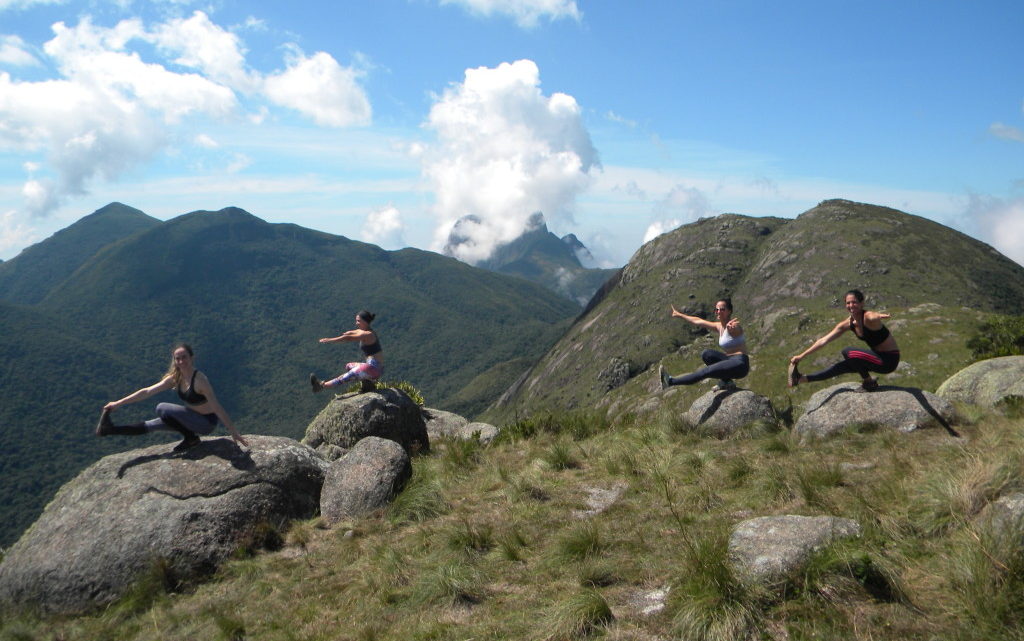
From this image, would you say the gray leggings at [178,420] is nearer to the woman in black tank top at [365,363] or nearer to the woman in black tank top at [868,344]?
the woman in black tank top at [365,363]

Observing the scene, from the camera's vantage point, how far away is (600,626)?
4.93m

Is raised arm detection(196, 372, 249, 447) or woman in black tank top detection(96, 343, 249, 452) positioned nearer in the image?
woman in black tank top detection(96, 343, 249, 452)

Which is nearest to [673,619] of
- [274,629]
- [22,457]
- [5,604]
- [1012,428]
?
[274,629]

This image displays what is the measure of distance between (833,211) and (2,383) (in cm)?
20625

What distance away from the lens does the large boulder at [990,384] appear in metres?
10.8

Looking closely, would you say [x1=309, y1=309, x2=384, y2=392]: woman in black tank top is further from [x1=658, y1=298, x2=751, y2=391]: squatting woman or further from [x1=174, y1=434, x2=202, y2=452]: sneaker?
[x1=658, y1=298, x2=751, y2=391]: squatting woman

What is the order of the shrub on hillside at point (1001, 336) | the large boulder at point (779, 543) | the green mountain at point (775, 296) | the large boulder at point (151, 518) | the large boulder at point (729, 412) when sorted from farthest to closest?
the green mountain at point (775, 296), the shrub on hillside at point (1001, 336), the large boulder at point (729, 412), the large boulder at point (151, 518), the large boulder at point (779, 543)

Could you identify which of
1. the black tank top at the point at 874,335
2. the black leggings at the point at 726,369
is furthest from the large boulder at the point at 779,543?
the black leggings at the point at 726,369

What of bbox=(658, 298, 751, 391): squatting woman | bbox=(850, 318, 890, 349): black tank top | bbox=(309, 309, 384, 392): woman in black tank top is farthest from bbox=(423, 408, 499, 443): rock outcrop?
bbox=(850, 318, 890, 349): black tank top

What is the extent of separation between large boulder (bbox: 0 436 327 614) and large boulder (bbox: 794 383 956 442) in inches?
335

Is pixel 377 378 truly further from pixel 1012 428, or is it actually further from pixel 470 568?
pixel 1012 428

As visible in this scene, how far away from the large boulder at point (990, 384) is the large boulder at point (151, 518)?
12.3 meters

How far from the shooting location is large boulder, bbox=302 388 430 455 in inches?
489

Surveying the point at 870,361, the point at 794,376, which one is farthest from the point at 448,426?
the point at 870,361
